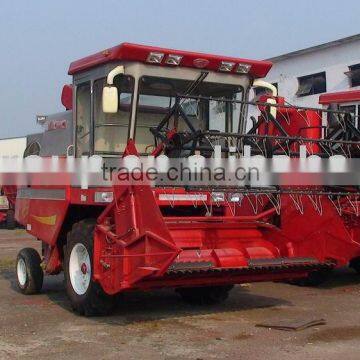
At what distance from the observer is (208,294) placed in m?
7.34

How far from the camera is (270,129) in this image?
7.40 meters

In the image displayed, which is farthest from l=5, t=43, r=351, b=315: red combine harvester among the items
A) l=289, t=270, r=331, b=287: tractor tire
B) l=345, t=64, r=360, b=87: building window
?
l=345, t=64, r=360, b=87: building window

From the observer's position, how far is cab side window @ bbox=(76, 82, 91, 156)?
23.2 ft

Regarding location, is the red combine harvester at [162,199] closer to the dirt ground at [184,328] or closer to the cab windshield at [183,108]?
the cab windshield at [183,108]

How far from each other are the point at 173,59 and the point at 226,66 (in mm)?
730

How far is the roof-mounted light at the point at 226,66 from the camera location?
280 inches

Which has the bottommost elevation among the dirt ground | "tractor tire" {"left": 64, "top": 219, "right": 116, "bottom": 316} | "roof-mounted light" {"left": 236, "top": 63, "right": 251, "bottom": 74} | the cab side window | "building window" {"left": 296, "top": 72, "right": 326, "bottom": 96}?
the dirt ground

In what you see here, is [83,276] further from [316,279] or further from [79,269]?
[316,279]

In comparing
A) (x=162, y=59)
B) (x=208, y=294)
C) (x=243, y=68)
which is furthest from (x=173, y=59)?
(x=208, y=294)

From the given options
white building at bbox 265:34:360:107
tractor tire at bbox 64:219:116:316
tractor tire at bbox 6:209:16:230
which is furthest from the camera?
white building at bbox 265:34:360:107

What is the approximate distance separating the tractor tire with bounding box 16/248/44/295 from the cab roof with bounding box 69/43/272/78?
2.66 m

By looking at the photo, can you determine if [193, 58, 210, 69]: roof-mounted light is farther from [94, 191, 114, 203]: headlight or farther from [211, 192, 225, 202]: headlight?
[94, 191, 114, 203]: headlight

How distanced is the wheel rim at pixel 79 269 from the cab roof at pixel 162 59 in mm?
2112

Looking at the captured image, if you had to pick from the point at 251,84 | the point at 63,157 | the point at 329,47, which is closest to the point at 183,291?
the point at 63,157
